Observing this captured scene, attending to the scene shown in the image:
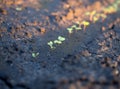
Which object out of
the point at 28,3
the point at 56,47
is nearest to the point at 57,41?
the point at 56,47

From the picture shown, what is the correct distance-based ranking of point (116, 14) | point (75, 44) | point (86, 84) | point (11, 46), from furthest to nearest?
1. point (116, 14)
2. point (75, 44)
3. point (11, 46)
4. point (86, 84)

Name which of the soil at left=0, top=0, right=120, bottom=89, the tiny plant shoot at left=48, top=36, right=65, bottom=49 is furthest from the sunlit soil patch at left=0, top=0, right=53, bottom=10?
the tiny plant shoot at left=48, top=36, right=65, bottom=49

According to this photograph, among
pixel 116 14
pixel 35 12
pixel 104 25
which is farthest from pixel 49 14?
pixel 116 14

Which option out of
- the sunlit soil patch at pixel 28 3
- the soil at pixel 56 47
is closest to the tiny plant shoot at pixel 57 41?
the soil at pixel 56 47

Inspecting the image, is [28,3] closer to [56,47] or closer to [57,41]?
[57,41]

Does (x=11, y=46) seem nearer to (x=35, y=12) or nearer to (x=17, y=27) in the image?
(x=17, y=27)

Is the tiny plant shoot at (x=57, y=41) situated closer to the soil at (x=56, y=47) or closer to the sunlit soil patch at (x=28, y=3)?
the soil at (x=56, y=47)

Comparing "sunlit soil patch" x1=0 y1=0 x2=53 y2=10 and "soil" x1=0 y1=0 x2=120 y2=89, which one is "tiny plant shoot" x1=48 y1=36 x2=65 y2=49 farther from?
"sunlit soil patch" x1=0 y1=0 x2=53 y2=10

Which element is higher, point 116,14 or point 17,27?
point 116,14
